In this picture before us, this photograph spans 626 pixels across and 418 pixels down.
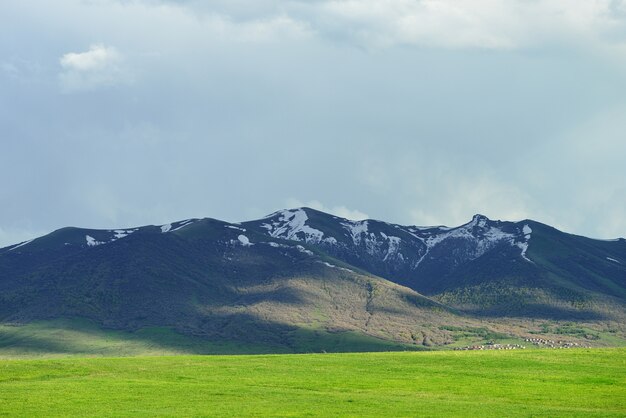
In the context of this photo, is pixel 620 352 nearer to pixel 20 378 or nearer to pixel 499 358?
pixel 499 358

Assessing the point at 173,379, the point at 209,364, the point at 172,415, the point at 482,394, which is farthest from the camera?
the point at 209,364

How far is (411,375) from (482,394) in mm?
18044

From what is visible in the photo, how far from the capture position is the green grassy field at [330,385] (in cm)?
10100

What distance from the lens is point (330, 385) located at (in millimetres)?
119812

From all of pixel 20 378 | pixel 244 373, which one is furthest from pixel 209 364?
pixel 20 378

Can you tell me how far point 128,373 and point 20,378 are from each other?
41.9ft

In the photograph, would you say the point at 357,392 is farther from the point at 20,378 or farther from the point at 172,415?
the point at 20,378

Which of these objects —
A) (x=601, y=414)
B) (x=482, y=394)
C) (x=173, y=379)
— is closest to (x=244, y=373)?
(x=173, y=379)

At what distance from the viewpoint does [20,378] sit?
427 feet

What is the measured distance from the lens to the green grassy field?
101 m

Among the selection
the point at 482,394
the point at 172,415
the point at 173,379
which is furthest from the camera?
the point at 173,379

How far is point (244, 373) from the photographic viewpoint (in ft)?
437

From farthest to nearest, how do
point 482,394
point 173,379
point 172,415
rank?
point 173,379, point 482,394, point 172,415

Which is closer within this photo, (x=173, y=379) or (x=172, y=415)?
(x=172, y=415)
